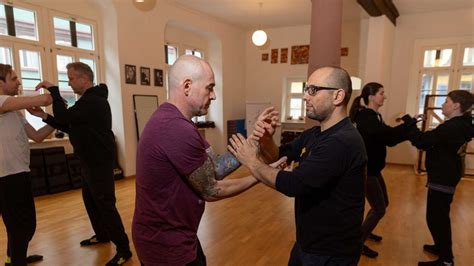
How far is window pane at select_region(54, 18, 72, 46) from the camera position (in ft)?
15.7

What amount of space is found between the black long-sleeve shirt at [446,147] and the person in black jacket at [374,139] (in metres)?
0.19

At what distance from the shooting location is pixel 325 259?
4.41 feet

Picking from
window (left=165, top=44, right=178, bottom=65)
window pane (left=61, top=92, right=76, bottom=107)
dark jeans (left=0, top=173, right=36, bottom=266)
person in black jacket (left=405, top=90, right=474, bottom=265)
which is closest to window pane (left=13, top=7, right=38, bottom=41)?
window pane (left=61, top=92, right=76, bottom=107)

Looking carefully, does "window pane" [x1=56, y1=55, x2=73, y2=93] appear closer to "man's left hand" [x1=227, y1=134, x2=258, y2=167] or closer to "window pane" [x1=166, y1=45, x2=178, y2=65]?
"window pane" [x1=166, y1=45, x2=178, y2=65]

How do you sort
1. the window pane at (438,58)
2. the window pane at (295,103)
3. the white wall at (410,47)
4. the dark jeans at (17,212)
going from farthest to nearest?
the window pane at (295,103) → the window pane at (438,58) → the white wall at (410,47) → the dark jeans at (17,212)

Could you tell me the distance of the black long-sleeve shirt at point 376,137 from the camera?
95.8 inches

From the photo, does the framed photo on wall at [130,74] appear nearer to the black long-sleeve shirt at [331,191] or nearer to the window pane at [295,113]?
the window pane at [295,113]

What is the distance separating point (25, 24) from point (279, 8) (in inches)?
183

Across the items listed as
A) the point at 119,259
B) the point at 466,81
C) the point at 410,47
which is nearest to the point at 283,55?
the point at 410,47

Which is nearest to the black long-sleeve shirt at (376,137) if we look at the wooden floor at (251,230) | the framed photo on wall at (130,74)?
the wooden floor at (251,230)

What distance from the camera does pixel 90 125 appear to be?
232cm

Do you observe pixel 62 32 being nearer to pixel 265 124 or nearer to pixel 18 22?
pixel 18 22

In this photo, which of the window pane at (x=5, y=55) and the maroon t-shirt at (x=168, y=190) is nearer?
the maroon t-shirt at (x=168, y=190)

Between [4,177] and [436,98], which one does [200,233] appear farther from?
[436,98]
